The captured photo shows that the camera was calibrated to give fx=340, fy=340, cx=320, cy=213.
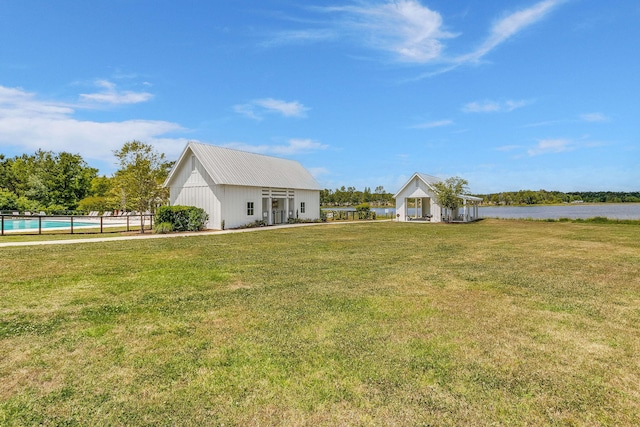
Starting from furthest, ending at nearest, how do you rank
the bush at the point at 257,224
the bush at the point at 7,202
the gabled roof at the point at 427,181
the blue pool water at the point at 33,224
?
1. the bush at the point at 7,202
2. the gabled roof at the point at 427,181
3. the blue pool water at the point at 33,224
4. the bush at the point at 257,224

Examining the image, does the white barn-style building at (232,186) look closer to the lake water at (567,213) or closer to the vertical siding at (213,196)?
the vertical siding at (213,196)

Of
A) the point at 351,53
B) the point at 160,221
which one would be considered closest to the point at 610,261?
the point at 351,53

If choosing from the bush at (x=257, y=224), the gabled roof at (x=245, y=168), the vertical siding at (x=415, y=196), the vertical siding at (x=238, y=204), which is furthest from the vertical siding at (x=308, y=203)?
the vertical siding at (x=415, y=196)

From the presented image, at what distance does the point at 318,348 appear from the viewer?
396 cm

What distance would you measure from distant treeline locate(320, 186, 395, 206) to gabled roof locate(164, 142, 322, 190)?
50241mm

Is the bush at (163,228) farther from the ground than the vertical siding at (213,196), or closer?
closer

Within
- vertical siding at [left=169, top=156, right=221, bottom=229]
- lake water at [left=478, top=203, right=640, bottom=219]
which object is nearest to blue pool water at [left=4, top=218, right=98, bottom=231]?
vertical siding at [left=169, top=156, right=221, bottom=229]

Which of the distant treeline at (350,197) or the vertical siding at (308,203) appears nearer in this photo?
the vertical siding at (308,203)

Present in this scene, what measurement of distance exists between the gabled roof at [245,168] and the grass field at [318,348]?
1520 centimetres

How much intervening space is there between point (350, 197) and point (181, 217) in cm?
6831

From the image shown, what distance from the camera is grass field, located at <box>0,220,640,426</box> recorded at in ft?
9.32

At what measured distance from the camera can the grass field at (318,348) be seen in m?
2.84

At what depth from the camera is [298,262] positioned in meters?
9.74

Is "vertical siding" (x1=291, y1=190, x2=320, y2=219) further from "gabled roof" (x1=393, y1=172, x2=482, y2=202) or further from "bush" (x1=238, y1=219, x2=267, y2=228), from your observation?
"gabled roof" (x1=393, y1=172, x2=482, y2=202)
